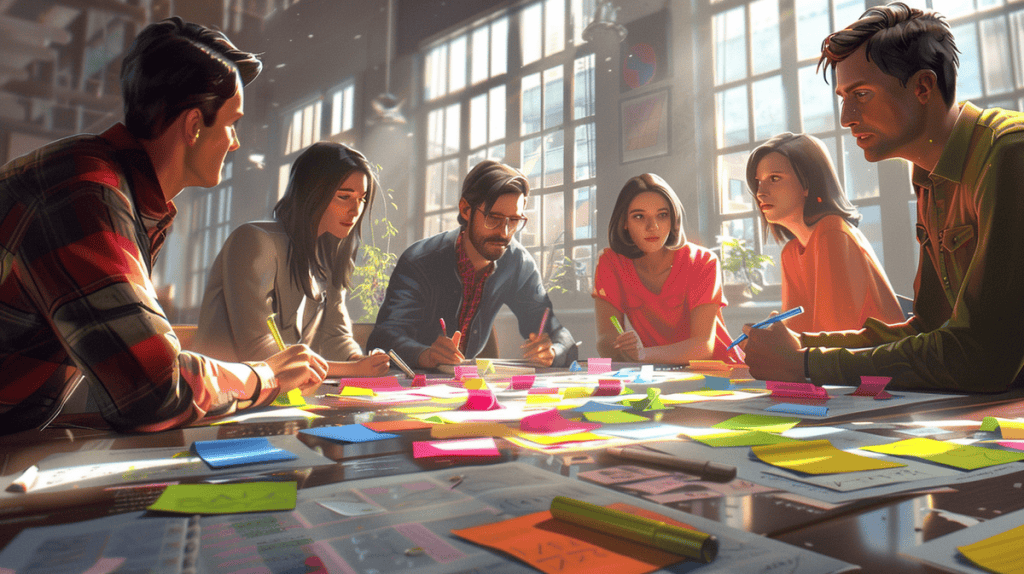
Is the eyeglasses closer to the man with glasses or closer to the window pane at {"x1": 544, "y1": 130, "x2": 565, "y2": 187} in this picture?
the man with glasses

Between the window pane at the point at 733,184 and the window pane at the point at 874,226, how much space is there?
0.63 m

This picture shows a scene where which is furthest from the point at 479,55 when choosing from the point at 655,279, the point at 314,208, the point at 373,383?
the point at 373,383

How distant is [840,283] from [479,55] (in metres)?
3.80

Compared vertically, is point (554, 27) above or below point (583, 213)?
above

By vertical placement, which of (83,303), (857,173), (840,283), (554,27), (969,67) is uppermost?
(554,27)

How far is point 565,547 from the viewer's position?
0.33 meters

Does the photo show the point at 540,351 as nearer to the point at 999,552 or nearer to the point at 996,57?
the point at 999,552

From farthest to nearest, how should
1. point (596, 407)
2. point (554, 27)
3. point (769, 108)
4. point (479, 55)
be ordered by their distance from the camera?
point (479, 55) < point (554, 27) < point (769, 108) < point (596, 407)

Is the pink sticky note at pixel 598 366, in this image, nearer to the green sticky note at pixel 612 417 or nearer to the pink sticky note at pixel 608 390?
the pink sticky note at pixel 608 390

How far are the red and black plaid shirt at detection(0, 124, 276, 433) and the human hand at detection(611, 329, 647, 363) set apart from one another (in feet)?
4.61

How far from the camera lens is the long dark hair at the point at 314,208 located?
1.75m

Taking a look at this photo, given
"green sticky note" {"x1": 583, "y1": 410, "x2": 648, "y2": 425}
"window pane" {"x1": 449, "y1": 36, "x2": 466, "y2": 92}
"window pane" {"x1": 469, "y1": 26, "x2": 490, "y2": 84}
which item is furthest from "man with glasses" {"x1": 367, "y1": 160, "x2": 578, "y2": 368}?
"window pane" {"x1": 449, "y1": 36, "x2": 466, "y2": 92}

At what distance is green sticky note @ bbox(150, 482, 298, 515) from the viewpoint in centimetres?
39

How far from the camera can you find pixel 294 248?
1737 mm
